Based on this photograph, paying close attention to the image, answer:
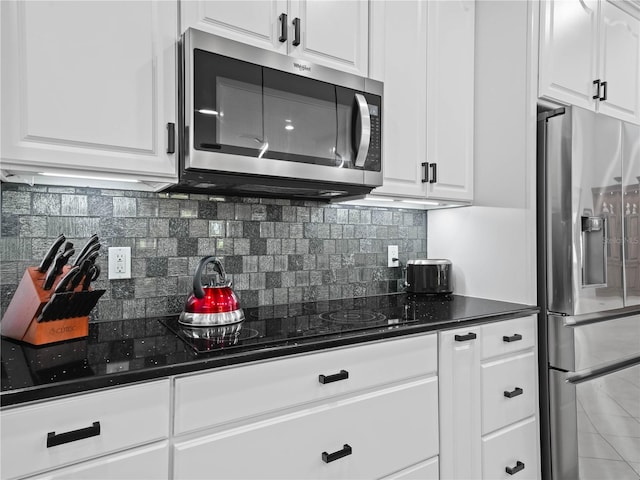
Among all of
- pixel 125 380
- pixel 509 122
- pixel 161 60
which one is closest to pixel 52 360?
pixel 125 380

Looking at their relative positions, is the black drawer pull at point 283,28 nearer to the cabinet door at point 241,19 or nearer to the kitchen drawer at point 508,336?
the cabinet door at point 241,19

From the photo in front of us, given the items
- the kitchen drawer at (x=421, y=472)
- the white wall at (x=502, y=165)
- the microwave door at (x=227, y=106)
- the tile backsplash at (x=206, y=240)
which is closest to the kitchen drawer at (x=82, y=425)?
the tile backsplash at (x=206, y=240)

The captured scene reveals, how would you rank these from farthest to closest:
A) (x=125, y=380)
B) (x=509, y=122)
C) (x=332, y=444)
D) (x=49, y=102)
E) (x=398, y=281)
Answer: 1. (x=398, y=281)
2. (x=509, y=122)
3. (x=332, y=444)
4. (x=49, y=102)
5. (x=125, y=380)

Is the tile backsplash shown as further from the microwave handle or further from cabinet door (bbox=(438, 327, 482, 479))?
cabinet door (bbox=(438, 327, 482, 479))

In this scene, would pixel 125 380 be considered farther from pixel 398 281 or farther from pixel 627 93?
pixel 627 93

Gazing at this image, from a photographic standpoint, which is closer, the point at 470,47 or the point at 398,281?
the point at 470,47

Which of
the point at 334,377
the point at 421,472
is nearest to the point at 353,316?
the point at 334,377

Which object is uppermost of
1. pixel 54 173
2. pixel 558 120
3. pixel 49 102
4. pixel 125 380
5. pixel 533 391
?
pixel 558 120

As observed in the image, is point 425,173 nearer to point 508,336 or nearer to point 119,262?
point 508,336

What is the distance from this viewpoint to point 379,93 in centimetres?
176

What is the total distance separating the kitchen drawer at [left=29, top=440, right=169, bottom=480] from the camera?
3.10 ft

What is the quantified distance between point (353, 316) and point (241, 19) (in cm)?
118

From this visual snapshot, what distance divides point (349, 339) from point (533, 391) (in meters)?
1.12

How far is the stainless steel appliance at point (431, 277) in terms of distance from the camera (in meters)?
2.18
